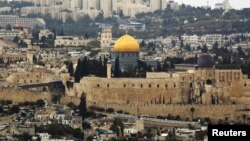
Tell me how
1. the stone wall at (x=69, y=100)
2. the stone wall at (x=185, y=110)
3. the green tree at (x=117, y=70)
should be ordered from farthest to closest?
the green tree at (x=117, y=70)
the stone wall at (x=69, y=100)
the stone wall at (x=185, y=110)

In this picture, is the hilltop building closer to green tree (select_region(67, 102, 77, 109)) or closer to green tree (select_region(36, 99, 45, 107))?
green tree (select_region(67, 102, 77, 109))

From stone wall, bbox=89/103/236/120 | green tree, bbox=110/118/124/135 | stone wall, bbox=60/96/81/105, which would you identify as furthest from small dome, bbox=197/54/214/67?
green tree, bbox=110/118/124/135

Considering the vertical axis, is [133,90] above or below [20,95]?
below

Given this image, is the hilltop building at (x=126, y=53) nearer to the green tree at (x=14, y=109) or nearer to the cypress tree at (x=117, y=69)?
the cypress tree at (x=117, y=69)

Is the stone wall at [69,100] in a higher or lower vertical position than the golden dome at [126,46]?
lower

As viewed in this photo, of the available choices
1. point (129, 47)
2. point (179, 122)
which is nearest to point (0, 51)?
point (129, 47)

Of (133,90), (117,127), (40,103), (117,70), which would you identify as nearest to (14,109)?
(40,103)

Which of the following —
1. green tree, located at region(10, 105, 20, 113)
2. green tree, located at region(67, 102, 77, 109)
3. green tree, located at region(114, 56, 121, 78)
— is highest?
green tree, located at region(114, 56, 121, 78)

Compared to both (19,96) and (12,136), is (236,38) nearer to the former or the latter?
(19,96)

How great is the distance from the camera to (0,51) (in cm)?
6003

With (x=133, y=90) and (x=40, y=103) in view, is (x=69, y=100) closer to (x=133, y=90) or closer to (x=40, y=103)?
(x=40, y=103)

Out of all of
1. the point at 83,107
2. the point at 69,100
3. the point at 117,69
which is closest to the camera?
the point at 83,107

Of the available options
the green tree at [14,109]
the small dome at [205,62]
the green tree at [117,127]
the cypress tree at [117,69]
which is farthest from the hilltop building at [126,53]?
the green tree at [117,127]

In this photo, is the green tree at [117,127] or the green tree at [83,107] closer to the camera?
the green tree at [117,127]
